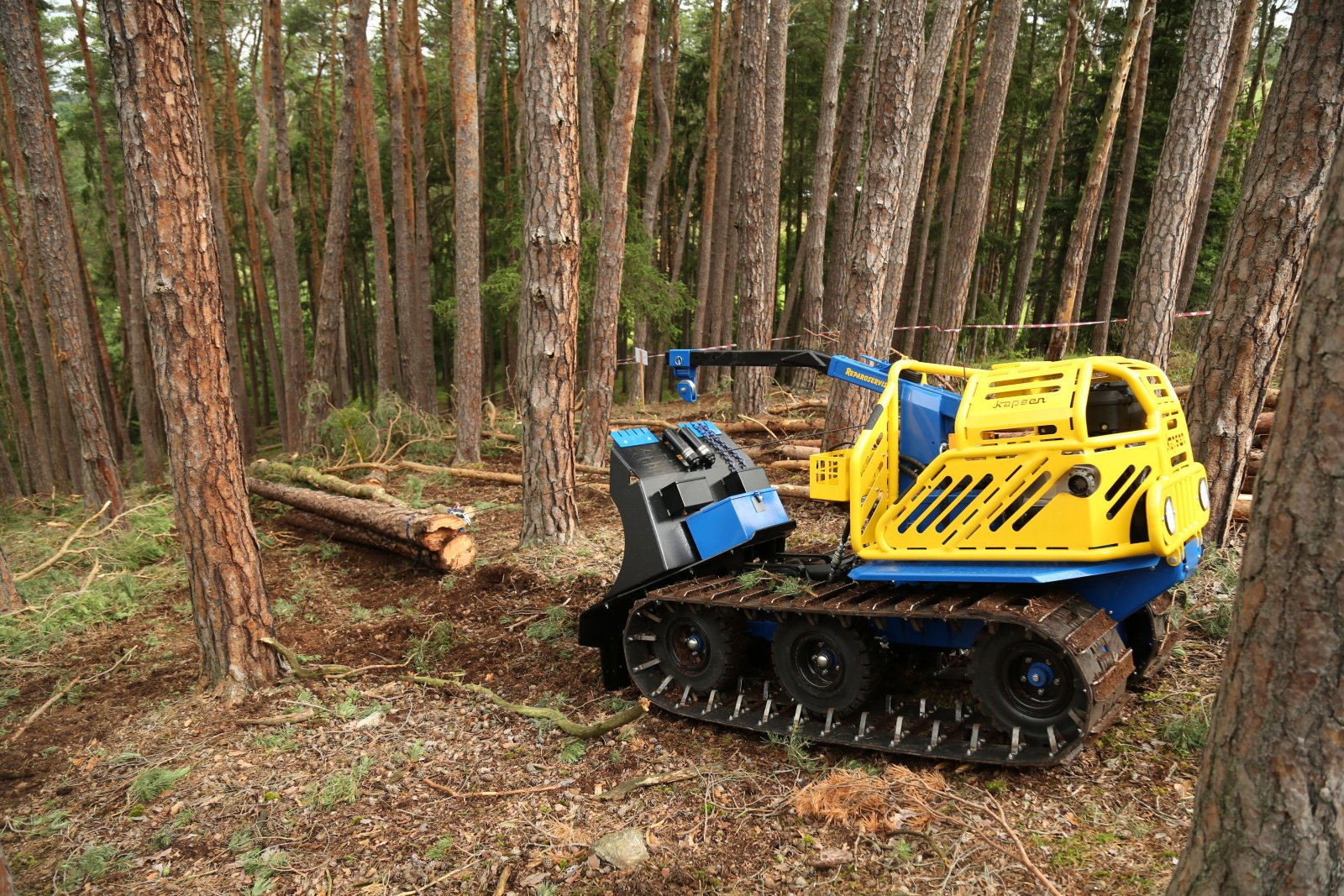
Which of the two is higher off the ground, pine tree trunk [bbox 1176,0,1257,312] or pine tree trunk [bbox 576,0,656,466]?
pine tree trunk [bbox 1176,0,1257,312]

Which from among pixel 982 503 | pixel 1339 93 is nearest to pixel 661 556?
pixel 982 503

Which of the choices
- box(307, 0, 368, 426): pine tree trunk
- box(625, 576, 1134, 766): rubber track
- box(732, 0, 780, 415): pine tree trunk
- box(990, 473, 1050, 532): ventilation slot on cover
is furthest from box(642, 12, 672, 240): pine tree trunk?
box(990, 473, 1050, 532): ventilation slot on cover

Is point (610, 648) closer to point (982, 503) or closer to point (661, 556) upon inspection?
point (661, 556)

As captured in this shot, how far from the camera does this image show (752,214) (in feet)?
40.1

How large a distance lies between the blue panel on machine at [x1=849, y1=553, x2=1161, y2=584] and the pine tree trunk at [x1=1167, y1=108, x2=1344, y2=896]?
1.55 m

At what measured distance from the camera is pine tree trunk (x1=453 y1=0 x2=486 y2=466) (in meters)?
10.7

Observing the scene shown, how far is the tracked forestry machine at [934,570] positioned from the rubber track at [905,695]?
0.01 metres

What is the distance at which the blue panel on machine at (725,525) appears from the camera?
4785 mm

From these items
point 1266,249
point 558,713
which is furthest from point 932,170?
point 558,713

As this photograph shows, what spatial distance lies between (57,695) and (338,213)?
35.0ft

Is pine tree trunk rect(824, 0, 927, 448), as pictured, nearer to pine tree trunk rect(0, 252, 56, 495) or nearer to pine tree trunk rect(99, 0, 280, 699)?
pine tree trunk rect(99, 0, 280, 699)

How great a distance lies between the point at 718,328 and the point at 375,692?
14763 millimetres

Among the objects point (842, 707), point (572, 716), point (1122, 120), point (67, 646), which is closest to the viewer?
point (842, 707)

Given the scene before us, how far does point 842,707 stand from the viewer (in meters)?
4.16
